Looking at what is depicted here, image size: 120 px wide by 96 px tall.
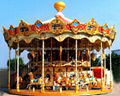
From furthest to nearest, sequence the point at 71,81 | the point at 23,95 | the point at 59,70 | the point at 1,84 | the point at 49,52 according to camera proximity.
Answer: the point at 1,84
the point at 49,52
the point at 59,70
the point at 71,81
the point at 23,95

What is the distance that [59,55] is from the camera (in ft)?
51.1

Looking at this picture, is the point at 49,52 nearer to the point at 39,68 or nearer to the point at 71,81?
the point at 39,68

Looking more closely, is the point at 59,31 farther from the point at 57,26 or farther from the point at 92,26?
the point at 92,26

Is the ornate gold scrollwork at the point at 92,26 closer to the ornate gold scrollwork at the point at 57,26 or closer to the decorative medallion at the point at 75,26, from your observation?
the decorative medallion at the point at 75,26

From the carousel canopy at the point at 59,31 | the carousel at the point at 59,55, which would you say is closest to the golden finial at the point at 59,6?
the carousel at the point at 59,55

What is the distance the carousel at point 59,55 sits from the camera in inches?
501

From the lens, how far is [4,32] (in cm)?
1480

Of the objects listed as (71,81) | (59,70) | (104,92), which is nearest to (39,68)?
(59,70)

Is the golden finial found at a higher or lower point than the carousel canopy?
higher

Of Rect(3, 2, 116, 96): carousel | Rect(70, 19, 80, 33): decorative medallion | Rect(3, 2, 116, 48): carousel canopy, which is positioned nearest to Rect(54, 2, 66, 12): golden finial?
Rect(3, 2, 116, 96): carousel

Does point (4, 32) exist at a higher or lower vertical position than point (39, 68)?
higher

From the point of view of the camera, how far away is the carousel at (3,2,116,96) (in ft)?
41.7

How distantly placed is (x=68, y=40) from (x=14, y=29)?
364cm

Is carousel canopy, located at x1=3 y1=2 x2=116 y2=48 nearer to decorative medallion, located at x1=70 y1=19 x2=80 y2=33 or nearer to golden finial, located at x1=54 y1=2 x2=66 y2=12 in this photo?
decorative medallion, located at x1=70 y1=19 x2=80 y2=33
